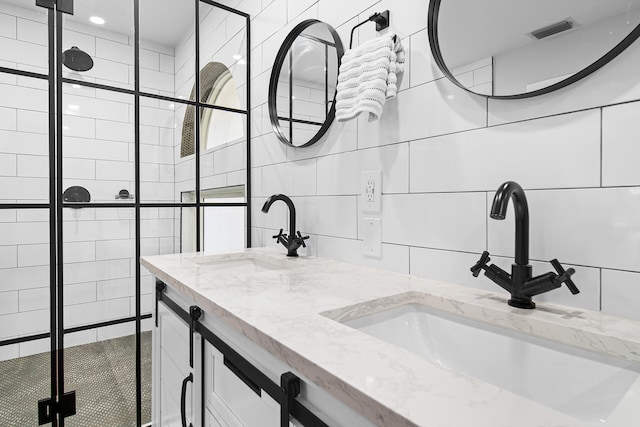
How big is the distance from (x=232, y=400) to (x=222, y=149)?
1.47 metres

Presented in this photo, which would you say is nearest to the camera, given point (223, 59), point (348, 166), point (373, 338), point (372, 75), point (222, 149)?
point (373, 338)

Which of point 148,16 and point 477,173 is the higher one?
point 148,16

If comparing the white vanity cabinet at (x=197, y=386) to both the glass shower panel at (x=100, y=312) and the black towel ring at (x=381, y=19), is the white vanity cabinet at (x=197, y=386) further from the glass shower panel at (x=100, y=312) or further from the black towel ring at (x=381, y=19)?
the black towel ring at (x=381, y=19)

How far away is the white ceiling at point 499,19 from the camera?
28.9 inches

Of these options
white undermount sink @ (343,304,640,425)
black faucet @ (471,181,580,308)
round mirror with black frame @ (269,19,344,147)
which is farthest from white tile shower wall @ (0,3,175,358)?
black faucet @ (471,181,580,308)

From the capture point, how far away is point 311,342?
577 mm

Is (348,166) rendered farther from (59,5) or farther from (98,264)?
(59,5)

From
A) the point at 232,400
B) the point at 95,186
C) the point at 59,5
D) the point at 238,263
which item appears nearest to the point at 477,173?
the point at 232,400

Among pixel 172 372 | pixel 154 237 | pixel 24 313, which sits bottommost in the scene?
pixel 172 372

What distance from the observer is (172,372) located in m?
1.24

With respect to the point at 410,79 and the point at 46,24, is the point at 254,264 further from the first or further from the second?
the point at 46,24

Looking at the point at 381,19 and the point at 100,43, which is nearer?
the point at 381,19

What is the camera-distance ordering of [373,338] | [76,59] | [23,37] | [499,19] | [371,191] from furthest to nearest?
1. [76,59]
2. [23,37]
3. [371,191]
4. [499,19]
5. [373,338]

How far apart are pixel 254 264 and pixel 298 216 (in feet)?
0.99
